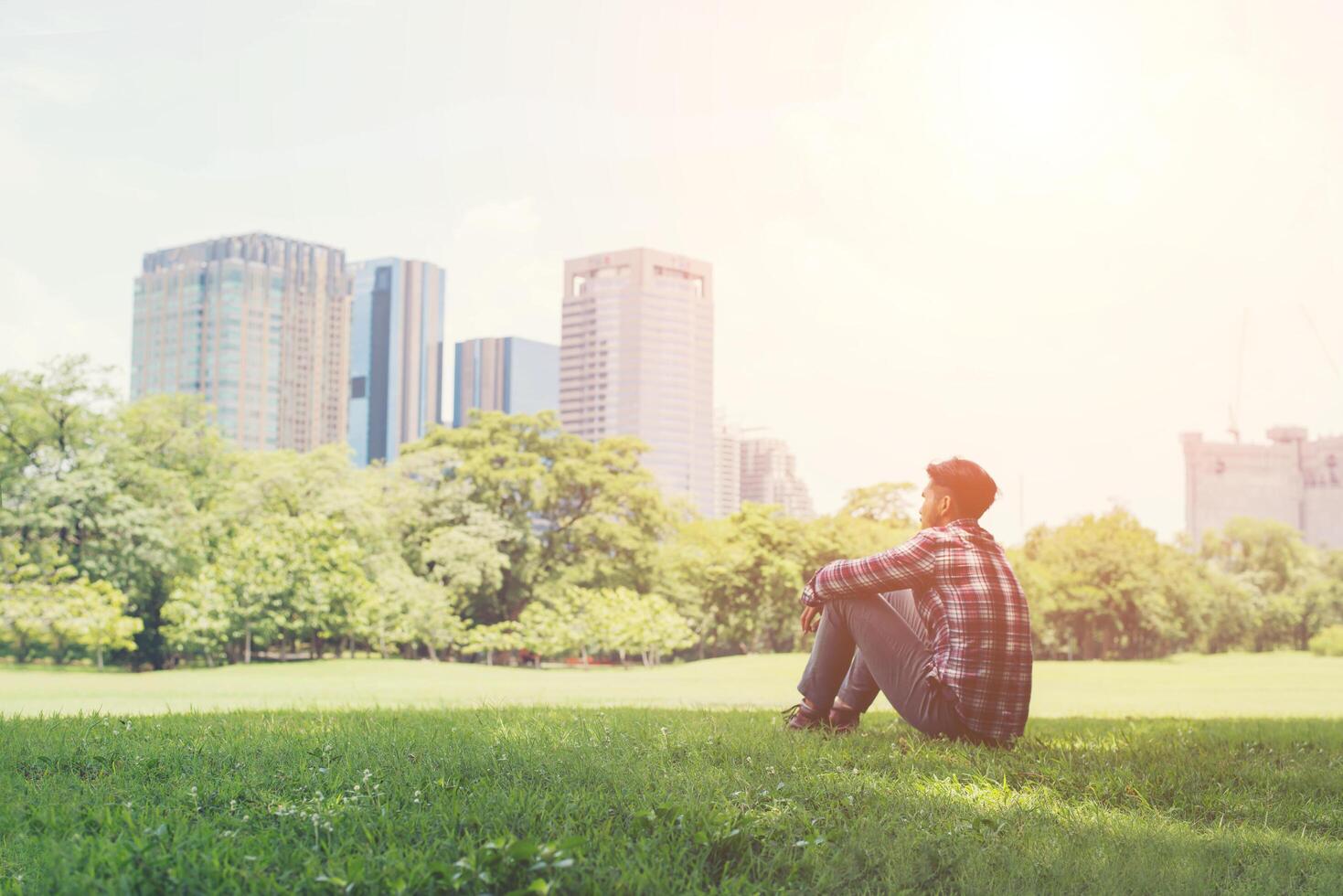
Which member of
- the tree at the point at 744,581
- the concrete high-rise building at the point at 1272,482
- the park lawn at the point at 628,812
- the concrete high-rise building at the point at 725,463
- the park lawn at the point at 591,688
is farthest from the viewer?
the concrete high-rise building at the point at 725,463

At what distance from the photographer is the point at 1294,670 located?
20.2m

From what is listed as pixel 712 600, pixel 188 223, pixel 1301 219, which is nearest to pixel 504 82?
pixel 712 600

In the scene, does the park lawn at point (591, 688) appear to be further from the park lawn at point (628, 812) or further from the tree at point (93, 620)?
the park lawn at point (628, 812)

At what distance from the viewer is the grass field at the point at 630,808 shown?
6.56 feet

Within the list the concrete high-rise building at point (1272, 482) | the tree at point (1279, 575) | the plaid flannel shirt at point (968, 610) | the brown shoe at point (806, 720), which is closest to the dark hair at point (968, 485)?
the plaid flannel shirt at point (968, 610)

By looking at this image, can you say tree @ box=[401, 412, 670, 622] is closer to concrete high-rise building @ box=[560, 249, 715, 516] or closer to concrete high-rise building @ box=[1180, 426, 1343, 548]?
concrete high-rise building @ box=[1180, 426, 1343, 548]

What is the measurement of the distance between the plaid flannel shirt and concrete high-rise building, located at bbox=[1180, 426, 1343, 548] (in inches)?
1847

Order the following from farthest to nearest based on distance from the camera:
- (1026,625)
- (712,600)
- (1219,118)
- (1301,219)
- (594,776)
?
1. (1301,219)
2. (1219,118)
3. (712,600)
4. (1026,625)
5. (594,776)

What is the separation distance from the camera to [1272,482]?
49.5 meters

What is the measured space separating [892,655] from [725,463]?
243 feet

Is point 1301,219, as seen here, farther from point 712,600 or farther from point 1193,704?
point 1193,704

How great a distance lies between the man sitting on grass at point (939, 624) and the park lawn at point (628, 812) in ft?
0.47

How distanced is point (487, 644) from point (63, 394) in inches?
313

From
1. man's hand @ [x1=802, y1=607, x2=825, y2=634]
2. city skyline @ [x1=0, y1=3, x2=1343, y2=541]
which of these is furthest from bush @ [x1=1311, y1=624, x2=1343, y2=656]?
man's hand @ [x1=802, y1=607, x2=825, y2=634]
